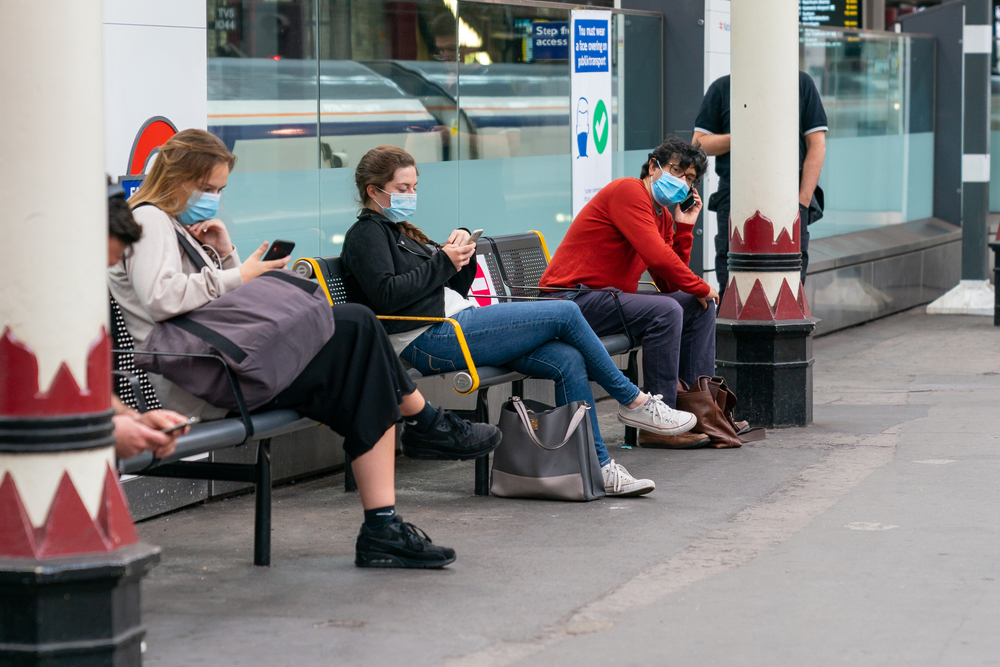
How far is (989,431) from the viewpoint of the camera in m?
6.70

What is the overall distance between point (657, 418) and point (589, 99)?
283 cm

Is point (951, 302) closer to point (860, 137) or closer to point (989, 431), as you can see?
point (860, 137)

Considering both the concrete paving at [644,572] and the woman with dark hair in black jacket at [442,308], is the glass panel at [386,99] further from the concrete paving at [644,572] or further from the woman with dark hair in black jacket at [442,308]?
the concrete paving at [644,572]

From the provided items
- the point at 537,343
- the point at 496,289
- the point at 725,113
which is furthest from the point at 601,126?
the point at 537,343

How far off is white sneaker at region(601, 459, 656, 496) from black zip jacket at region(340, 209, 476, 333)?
898 mm

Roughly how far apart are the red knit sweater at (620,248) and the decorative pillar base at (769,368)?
1.54ft

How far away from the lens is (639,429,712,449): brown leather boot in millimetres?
6332

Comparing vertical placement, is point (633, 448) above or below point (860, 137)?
below

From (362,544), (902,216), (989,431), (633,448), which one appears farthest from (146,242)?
(902,216)

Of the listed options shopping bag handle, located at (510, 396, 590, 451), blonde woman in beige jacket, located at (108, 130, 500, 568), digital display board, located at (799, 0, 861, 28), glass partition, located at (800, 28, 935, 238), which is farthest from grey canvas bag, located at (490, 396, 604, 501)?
digital display board, located at (799, 0, 861, 28)

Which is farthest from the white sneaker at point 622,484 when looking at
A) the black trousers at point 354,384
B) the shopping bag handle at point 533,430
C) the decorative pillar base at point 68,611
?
the decorative pillar base at point 68,611

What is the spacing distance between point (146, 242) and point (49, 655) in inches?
60.7

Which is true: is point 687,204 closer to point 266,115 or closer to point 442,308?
point 442,308

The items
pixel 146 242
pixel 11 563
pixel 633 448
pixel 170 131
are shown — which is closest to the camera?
pixel 11 563
